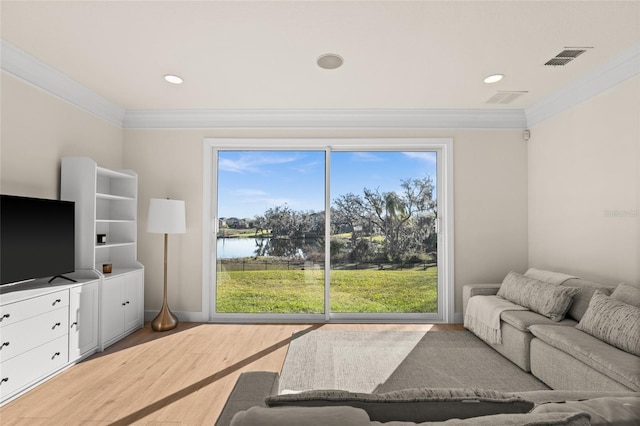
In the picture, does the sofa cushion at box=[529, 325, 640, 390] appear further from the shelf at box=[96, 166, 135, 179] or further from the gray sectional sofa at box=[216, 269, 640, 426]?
the shelf at box=[96, 166, 135, 179]

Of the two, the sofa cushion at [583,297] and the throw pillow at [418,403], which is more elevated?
the throw pillow at [418,403]

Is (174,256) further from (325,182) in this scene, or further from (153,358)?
(325,182)

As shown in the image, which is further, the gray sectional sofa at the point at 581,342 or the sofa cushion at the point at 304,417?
the gray sectional sofa at the point at 581,342

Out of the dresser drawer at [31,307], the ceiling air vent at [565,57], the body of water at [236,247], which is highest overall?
the ceiling air vent at [565,57]

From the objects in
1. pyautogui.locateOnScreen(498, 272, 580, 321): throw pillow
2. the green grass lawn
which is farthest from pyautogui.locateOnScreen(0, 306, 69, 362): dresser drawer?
pyautogui.locateOnScreen(498, 272, 580, 321): throw pillow

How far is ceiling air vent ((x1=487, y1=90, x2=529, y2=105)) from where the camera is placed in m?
3.61

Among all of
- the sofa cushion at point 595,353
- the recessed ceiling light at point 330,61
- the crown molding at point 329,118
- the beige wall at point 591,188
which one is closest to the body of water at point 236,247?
the crown molding at point 329,118

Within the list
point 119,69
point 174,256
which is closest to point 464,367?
point 174,256

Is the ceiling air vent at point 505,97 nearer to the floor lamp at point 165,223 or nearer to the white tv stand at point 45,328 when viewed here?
the floor lamp at point 165,223

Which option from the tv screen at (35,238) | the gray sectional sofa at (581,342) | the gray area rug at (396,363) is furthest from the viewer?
the gray area rug at (396,363)

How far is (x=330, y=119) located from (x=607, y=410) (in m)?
3.84

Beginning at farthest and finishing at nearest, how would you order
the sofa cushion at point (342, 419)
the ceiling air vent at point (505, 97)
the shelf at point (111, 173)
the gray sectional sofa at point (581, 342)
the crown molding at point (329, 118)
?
the crown molding at point (329, 118) → the ceiling air vent at point (505, 97) → the shelf at point (111, 173) → the gray sectional sofa at point (581, 342) → the sofa cushion at point (342, 419)

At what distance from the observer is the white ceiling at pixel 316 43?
2.22 metres

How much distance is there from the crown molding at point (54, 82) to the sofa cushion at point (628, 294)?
5.19 metres
